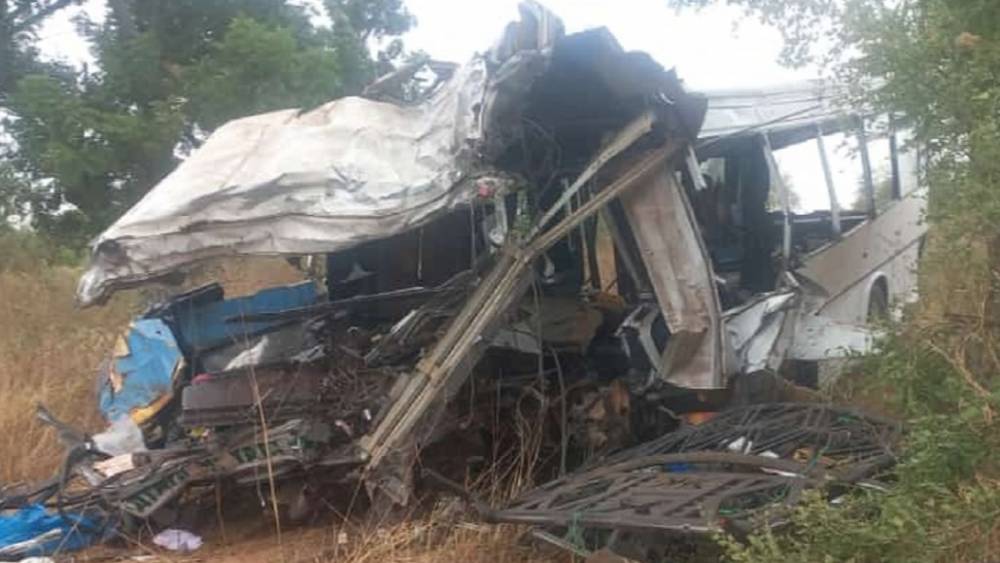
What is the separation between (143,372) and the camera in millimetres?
7746

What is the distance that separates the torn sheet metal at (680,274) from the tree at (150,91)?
509cm

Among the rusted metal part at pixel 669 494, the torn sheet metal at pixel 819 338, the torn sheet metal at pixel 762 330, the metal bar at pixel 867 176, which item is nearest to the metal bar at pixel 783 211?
the torn sheet metal at pixel 762 330

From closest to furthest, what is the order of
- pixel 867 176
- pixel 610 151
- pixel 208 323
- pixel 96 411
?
pixel 610 151
pixel 208 323
pixel 867 176
pixel 96 411

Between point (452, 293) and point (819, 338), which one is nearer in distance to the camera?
point (452, 293)

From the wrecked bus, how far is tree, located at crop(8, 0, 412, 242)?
2940 millimetres

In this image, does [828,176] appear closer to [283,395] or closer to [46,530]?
[283,395]

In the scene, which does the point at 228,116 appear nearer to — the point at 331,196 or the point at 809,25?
the point at 331,196

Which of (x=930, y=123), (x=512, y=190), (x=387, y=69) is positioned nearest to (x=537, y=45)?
(x=512, y=190)

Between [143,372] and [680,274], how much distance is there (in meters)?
3.84

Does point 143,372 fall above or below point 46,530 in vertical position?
above

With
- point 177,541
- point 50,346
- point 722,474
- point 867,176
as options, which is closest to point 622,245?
point 722,474

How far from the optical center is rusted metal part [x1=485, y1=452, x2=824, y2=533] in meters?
4.36

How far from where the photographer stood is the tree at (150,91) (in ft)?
33.0

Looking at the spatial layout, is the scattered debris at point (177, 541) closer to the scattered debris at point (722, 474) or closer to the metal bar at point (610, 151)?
the scattered debris at point (722, 474)
